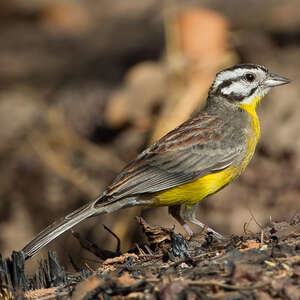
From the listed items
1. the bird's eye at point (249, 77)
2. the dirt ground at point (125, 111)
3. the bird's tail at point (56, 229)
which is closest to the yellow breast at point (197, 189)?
the bird's tail at point (56, 229)

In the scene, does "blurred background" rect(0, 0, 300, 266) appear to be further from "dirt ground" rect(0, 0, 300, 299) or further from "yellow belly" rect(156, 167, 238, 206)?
"yellow belly" rect(156, 167, 238, 206)

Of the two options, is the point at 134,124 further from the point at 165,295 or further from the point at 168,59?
the point at 165,295

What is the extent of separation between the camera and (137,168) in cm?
739

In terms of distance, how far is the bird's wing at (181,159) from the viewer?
7148 mm

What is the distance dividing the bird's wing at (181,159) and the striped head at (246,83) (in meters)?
0.37

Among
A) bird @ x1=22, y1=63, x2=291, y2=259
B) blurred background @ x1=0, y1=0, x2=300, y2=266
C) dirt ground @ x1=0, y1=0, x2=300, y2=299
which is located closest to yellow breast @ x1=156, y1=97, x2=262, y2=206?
bird @ x1=22, y1=63, x2=291, y2=259

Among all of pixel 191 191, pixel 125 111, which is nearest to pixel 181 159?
pixel 191 191

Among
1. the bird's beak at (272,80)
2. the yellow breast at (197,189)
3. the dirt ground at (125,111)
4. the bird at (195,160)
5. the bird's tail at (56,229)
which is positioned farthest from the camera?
the dirt ground at (125,111)

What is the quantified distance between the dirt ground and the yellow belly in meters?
1.77

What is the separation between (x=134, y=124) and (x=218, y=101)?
4.29 meters

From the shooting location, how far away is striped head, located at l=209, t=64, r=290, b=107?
26.0 ft

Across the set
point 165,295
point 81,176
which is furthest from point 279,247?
point 81,176

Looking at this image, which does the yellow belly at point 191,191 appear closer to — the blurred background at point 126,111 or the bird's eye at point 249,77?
the bird's eye at point 249,77

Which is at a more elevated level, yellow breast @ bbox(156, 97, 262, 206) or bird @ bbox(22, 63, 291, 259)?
bird @ bbox(22, 63, 291, 259)
